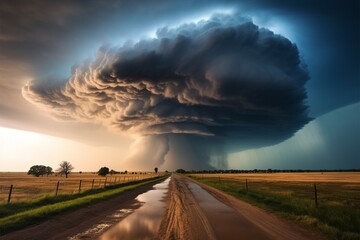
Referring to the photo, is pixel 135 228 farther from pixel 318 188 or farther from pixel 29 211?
pixel 318 188

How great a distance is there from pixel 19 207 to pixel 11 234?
8.95 meters

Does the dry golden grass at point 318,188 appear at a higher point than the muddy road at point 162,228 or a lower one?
higher

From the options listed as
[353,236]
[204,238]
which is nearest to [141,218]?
[204,238]

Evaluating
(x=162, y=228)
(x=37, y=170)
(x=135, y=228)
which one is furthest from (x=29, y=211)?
(x=37, y=170)

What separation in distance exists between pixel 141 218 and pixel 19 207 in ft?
32.7

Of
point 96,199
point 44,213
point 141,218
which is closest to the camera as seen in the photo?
point 141,218

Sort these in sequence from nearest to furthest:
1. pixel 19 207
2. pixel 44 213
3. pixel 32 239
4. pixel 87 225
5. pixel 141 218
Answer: pixel 32 239, pixel 87 225, pixel 141 218, pixel 44 213, pixel 19 207

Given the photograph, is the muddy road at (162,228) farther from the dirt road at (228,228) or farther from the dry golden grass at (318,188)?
the dry golden grass at (318,188)

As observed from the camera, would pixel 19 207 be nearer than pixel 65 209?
No

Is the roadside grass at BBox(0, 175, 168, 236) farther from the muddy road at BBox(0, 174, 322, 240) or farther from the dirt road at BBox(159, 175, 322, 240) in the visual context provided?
the dirt road at BBox(159, 175, 322, 240)

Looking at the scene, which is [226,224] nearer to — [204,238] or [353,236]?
[204,238]

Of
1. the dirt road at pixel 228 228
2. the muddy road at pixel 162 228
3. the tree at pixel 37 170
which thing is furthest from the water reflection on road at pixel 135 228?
the tree at pixel 37 170

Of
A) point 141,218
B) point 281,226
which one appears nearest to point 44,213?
point 141,218

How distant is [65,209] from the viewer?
54.9 ft
